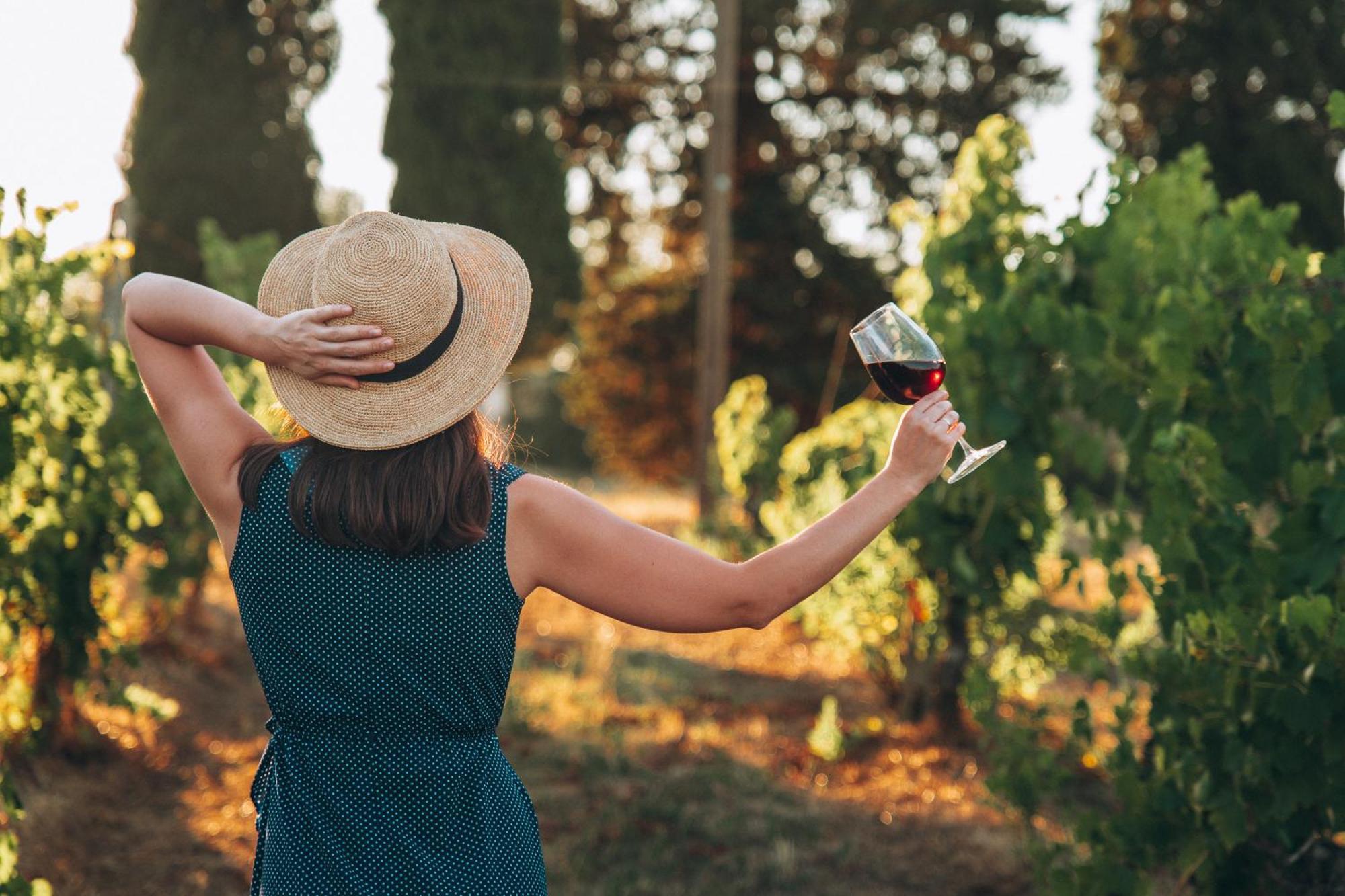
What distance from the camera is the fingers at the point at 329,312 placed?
1.55 m

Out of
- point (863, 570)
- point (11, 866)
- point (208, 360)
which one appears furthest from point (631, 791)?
point (208, 360)

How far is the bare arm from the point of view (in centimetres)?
153

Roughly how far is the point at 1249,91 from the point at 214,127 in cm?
1356

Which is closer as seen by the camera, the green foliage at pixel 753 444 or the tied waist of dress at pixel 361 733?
the tied waist of dress at pixel 361 733

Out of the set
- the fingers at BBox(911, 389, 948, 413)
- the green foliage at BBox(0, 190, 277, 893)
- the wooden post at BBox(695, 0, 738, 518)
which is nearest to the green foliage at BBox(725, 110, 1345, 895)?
the fingers at BBox(911, 389, 948, 413)

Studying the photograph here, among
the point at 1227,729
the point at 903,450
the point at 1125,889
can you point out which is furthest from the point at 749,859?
the point at 903,450

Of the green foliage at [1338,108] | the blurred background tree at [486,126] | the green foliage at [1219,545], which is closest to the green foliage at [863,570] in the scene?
the green foliage at [1219,545]

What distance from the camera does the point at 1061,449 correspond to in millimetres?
3791

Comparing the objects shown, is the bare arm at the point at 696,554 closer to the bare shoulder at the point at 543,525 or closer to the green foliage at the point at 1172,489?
the bare shoulder at the point at 543,525

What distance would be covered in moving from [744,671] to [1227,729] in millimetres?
5015

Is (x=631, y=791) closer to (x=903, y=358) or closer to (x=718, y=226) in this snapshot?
(x=903, y=358)

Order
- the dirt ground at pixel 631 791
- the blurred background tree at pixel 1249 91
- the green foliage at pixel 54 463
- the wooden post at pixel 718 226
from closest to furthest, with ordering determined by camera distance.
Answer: the green foliage at pixel 54 463, the dirt ground at pixel 631 791, the wooden post at pixel 718 226, the blurred background tree at pixel 1249 91

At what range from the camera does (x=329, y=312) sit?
61.1 inches

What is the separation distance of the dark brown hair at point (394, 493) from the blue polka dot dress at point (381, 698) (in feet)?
0.08
